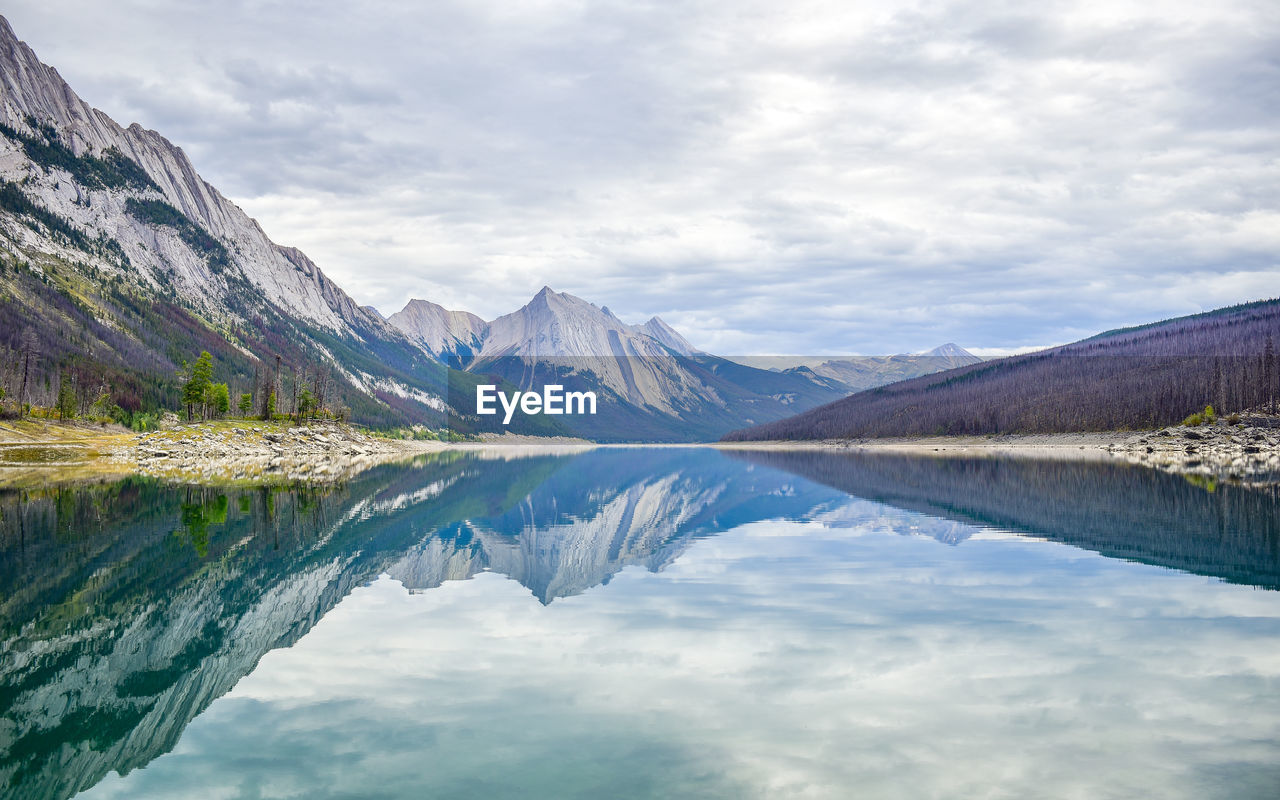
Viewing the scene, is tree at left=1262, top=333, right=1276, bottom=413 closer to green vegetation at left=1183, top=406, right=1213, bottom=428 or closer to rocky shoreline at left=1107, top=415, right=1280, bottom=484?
green vegetation at left=1183, top=406, right=1213, bottom=428

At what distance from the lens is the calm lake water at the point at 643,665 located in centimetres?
1040

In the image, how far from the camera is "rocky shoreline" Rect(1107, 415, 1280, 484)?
303 feet

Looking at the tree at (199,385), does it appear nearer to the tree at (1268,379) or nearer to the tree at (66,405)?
the tree at (66,405)

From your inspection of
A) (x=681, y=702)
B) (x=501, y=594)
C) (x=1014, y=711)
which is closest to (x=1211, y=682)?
(x=1014, y=711)

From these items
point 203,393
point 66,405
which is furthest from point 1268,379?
point 66,405

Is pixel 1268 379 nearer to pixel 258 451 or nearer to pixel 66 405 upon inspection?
pixel 258 451

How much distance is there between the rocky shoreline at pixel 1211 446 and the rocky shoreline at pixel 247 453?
8557 centimetres

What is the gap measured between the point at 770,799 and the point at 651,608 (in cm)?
1158

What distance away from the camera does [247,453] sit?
361 ft

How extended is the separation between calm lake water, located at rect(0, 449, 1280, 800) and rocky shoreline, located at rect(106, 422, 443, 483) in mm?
45403

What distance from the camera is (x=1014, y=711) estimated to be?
12.3m

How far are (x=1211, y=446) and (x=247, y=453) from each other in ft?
423

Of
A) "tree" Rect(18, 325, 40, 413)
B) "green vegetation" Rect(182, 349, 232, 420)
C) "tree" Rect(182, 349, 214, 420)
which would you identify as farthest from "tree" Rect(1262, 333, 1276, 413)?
"tree" Rect(18, 325, 40, 413)

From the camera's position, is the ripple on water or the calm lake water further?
the ripple on water
